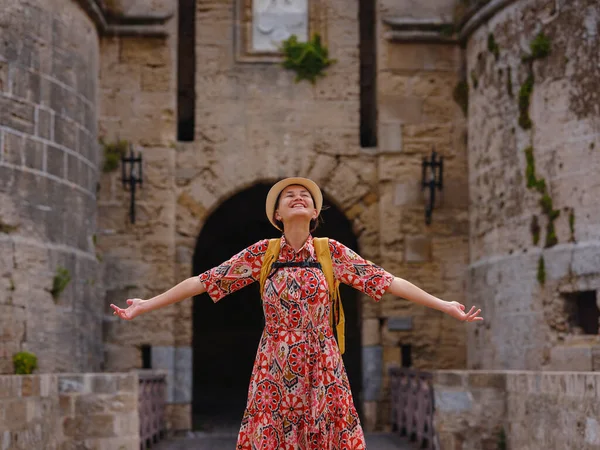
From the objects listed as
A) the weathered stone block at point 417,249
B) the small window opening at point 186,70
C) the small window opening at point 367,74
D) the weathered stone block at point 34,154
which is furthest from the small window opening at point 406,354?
the weathered stone block at point 34,154

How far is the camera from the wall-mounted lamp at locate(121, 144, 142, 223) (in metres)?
11.1

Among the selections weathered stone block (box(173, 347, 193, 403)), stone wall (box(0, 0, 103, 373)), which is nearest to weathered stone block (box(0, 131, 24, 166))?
stone wall (box(0, 0, 103, 373))

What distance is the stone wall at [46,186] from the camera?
8.86 metres

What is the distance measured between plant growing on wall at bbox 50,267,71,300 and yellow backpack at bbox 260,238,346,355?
17.5 ft

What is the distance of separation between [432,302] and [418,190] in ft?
23.9

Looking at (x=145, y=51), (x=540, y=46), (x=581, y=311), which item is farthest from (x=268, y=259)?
(x=145, y=51)

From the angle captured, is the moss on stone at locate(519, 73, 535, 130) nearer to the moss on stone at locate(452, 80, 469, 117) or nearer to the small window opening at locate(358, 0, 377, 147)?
the moss on stone at locate(452, 80, 469, 117)

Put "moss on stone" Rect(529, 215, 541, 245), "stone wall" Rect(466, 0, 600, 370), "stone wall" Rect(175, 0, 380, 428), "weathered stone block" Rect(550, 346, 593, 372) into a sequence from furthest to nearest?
"stone wall" Rect(175, 0, 380, 428)
"moss on stone" Rect(529, 215, 541, 245)
"stone wall" Rect(466, 0, 600, 370)
"weathered stone block" Rect(550, 346, 593, 372)

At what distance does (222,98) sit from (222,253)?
5703 mm

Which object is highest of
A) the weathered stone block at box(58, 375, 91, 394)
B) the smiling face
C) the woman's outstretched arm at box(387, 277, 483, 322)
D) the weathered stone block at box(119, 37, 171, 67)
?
the weathered stone block at box(119, 37, 171, 67)

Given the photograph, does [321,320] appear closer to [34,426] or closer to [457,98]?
[34,426]

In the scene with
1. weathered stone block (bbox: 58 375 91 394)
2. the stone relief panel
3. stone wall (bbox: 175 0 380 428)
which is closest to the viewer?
weathered stone block (bbox: 58 375 91 394)

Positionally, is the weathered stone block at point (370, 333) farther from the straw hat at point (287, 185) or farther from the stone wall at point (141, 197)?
the straw hat at point (287, 185)

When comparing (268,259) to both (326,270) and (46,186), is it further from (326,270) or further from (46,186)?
(46,186)
